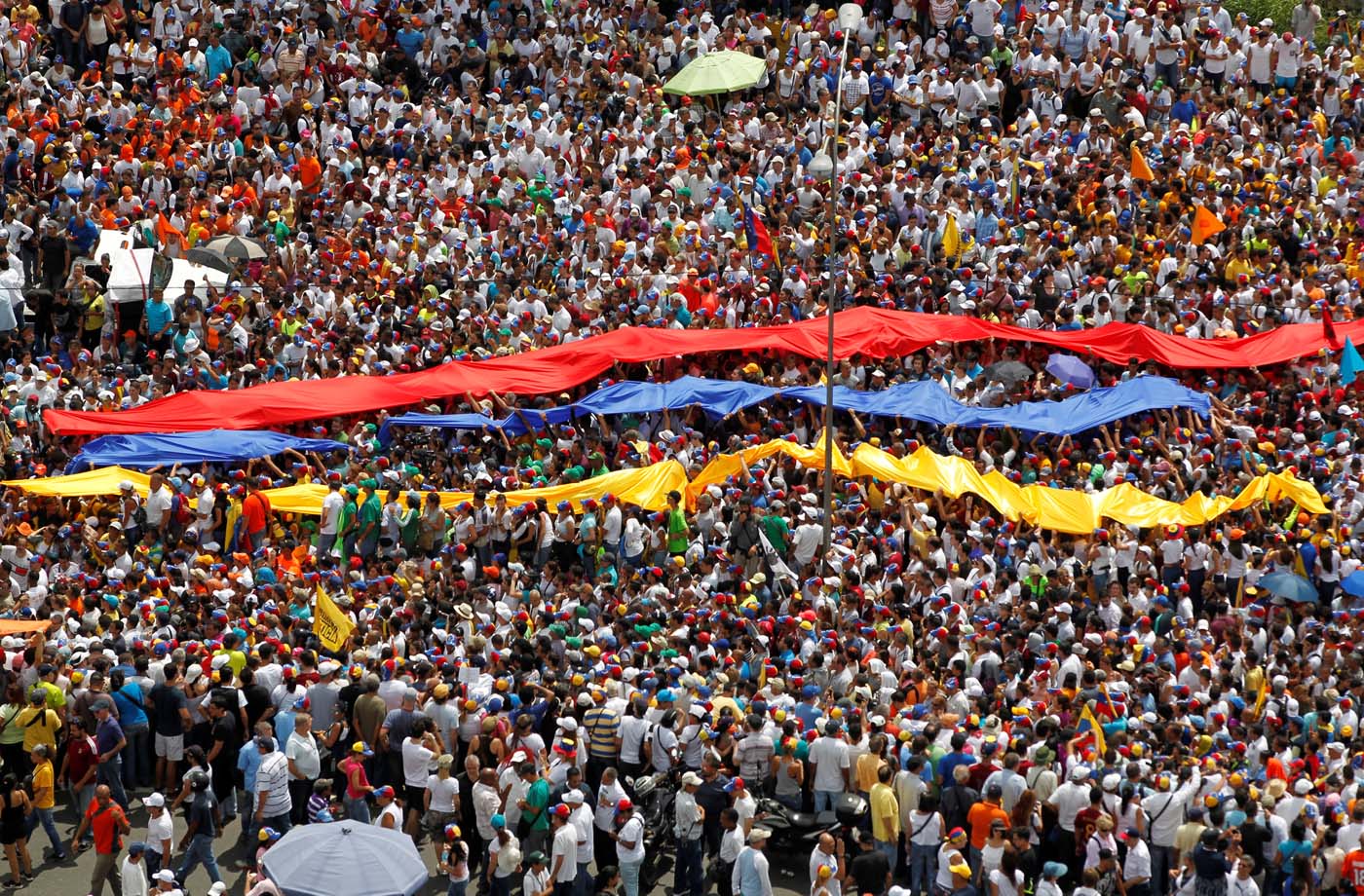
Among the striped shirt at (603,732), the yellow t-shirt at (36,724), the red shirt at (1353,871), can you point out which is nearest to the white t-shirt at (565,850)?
the striped shirt at (603,732)

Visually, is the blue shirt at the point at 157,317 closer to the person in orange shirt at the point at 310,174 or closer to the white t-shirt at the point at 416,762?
the person in orange shirt at the point at 310,174

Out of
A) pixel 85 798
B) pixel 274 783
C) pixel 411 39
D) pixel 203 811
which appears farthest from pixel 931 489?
pixel 411 39

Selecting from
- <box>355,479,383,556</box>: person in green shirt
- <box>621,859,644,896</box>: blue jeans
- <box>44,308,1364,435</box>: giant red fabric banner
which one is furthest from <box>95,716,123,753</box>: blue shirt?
<box>44,308,1364,435</box>: giant red fabric banner

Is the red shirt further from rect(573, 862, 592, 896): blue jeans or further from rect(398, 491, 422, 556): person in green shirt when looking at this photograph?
rect(398, 491, 422, 556): person in green shirt

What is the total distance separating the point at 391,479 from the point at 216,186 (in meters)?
7.56

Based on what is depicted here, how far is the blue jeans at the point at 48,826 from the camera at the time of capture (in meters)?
19.8

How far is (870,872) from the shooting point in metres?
18.6

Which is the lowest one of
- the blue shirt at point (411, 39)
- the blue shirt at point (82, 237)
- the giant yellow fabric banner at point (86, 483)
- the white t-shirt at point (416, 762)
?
the white t-shirt at point (416, 762)

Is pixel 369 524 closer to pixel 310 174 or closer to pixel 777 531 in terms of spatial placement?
pixel 777 531

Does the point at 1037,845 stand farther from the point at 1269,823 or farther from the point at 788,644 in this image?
the point at 788,644

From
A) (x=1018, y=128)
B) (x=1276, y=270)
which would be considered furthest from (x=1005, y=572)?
(x=1018, y=128)

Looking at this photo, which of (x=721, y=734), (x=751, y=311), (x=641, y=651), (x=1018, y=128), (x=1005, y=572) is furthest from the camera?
(x=1018, y=128)

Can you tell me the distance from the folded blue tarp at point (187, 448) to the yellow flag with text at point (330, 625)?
4.66 m

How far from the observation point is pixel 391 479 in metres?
25.3
